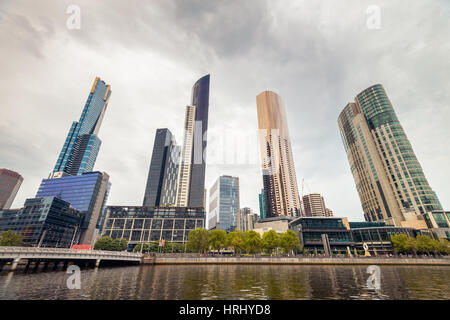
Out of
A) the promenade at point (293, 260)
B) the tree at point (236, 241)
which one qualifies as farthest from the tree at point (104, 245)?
the tree at point (236, 241)

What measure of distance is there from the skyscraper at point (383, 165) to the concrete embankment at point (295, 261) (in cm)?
5430

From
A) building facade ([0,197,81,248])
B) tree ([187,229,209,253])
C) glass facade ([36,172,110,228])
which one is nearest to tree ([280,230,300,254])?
tree ([187,229,209,253])

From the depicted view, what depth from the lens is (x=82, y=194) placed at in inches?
6890

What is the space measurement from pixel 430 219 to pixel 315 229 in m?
65.4

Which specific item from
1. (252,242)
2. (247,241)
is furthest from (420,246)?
(247,241)

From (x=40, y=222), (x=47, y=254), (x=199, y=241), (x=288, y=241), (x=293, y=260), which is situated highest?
(x=40, y=222)

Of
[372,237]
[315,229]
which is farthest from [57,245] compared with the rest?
[372,237]

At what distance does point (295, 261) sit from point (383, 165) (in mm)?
119887

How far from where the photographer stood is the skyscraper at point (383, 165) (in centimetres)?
12488

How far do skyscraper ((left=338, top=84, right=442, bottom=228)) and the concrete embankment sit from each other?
5430 cm

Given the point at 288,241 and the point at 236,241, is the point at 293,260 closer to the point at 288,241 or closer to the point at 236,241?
the point at 288,241

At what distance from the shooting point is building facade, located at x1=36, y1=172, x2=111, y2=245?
17062 centimetres
